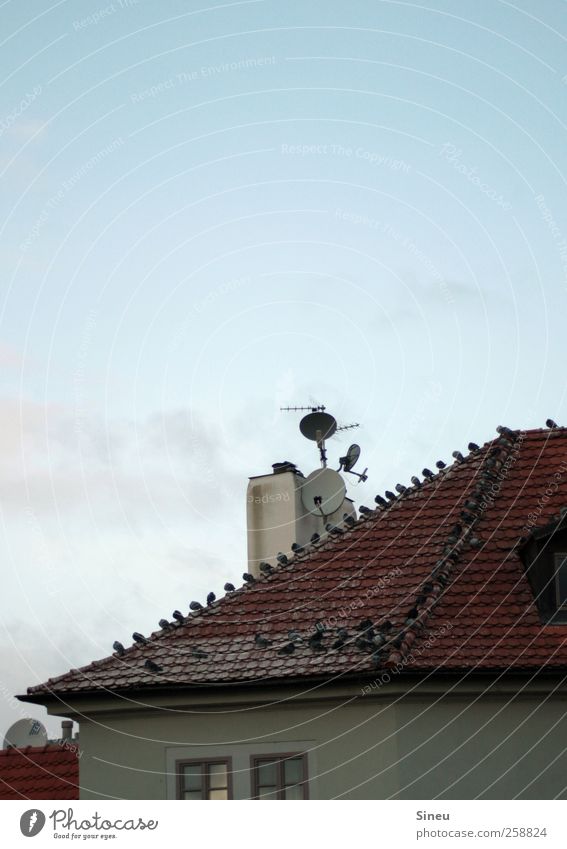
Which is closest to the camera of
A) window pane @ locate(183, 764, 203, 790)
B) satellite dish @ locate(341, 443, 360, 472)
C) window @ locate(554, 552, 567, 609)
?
window pane @ locate(183, 764, 203, 790)

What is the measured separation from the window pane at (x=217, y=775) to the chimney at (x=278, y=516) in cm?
794

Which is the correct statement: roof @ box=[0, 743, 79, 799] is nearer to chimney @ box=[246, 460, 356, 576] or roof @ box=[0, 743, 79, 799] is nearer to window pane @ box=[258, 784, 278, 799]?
window pane @ box=[258, 784, 278, 799]

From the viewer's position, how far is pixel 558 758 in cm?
2111

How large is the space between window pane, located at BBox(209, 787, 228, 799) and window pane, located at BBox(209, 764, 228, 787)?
0.27ft

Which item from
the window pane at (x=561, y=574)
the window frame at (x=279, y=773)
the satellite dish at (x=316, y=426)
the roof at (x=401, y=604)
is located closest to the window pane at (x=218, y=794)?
the window frame at (x=279, y=773)

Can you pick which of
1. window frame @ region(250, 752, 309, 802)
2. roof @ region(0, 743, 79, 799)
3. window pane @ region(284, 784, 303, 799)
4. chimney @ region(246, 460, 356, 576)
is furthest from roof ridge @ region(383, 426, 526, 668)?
roof @ region(0, 743, 79, 799)

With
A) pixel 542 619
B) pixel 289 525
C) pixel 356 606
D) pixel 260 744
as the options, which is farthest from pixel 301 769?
pixel 289 525

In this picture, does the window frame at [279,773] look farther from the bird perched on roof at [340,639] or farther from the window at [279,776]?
the bird perched on roof at [340,639]

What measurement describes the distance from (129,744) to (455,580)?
5.23 metres

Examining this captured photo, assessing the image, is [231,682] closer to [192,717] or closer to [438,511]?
[192,717]

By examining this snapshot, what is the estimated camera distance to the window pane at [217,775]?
843 inches

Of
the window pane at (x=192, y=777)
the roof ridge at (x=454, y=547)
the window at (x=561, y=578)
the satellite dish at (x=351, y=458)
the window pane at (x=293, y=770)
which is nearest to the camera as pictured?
the roof ridge at (x=454, y=547)

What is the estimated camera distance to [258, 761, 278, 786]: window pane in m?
21.3
